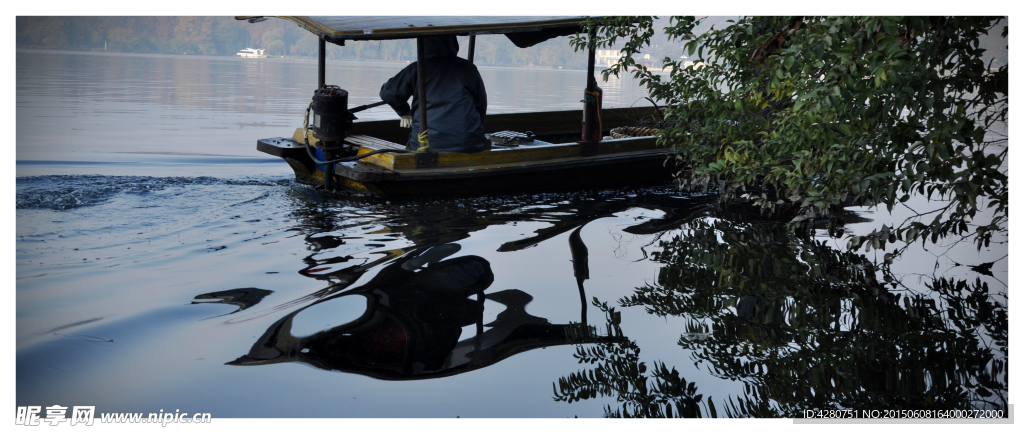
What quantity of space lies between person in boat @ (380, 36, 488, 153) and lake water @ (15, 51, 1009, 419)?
24.3 inches

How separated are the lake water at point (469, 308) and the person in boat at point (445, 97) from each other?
62 cm

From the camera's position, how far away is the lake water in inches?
124

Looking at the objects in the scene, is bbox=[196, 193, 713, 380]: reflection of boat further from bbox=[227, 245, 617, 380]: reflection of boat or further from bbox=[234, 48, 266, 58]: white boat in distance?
bbox=[234, 48, 266, 58]: white boat in distance

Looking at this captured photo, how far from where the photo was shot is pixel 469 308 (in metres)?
4.19

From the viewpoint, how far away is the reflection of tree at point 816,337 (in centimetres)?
318

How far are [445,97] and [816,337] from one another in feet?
13.9

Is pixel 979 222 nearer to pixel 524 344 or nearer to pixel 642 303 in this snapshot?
pixel 642 303

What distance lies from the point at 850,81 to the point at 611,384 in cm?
169

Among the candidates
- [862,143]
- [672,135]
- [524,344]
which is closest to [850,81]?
[862,143]

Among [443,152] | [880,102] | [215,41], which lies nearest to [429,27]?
[443,152]

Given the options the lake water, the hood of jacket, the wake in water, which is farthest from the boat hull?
the hood of jacket

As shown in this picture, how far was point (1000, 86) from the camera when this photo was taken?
12.6ft

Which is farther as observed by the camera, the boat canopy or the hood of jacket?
the hood of jacket

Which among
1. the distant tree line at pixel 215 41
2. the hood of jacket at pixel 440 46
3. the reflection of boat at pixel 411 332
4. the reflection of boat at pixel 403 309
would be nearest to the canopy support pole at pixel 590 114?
the distant tree line at pixel 215 41
